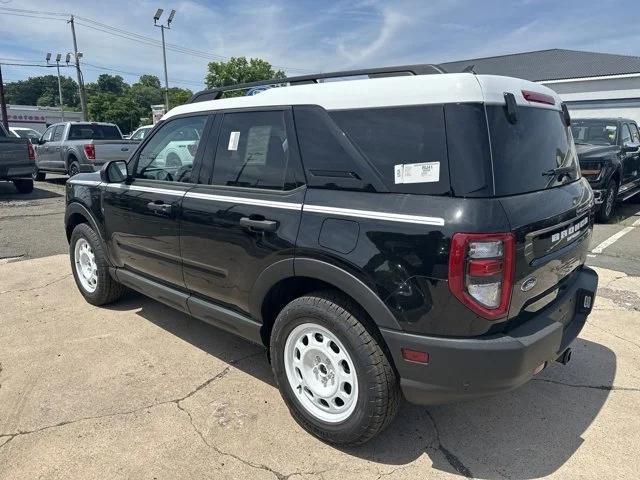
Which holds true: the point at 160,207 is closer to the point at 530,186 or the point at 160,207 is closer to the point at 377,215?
the point at 377,215

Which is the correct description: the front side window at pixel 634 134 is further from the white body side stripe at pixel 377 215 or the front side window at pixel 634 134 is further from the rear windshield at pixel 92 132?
the rear windshield at pixel 92 132

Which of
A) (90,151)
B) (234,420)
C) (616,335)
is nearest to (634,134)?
(616,335)

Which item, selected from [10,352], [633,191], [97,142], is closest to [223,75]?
[97,142]

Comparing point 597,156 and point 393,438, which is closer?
point 393,438

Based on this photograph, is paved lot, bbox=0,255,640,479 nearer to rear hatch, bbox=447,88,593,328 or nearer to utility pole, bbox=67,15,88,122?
rear hatch, bbox=447,88,593,328

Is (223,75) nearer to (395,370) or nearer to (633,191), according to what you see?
(633,191)

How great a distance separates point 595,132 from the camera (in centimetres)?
943

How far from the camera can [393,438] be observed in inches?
106

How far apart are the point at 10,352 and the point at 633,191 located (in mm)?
10874

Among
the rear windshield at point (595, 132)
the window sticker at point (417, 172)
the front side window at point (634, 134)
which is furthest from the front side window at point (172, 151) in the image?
the front side window at point (634, 134)

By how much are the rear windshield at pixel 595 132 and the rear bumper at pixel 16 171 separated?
1254cm

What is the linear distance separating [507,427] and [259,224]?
74.0 inches

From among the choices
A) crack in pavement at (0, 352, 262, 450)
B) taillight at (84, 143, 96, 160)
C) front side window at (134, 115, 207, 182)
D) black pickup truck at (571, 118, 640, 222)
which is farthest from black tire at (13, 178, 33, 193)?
black pickup truck at (571, 118, 640, 222)

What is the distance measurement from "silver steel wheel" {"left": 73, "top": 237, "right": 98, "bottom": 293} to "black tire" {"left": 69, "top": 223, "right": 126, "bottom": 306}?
0.09 feet
